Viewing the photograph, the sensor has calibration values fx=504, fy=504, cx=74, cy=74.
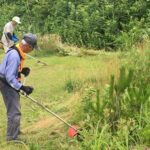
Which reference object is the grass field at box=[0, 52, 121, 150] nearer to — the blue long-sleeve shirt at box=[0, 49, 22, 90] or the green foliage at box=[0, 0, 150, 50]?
the blue long-sleeve shirt at box=[0, 49, 22, 90]

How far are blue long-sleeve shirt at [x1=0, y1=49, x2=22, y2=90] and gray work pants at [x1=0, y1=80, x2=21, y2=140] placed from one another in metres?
0.30

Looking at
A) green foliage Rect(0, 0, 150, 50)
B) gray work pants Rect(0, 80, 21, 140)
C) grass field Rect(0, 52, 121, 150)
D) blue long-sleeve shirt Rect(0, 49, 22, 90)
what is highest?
blue long-sleeve shirt Rect(0, 49, 22, 90)

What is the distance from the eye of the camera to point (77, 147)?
7145mm

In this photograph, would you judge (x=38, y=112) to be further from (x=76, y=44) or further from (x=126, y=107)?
(x=76, y=44)

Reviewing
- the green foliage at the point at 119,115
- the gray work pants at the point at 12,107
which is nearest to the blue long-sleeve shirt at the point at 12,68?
the gray work pants at the point at 12,107

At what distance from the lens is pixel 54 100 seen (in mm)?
11148

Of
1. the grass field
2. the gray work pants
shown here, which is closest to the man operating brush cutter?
the gray work pants

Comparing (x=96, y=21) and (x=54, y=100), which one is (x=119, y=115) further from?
(x=96, y=21)

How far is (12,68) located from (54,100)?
12.2 feet

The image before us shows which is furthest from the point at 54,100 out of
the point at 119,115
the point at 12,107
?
the point at 119,115

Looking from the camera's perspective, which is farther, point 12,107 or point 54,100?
Result: point 54,100

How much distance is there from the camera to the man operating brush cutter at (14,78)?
298 inches

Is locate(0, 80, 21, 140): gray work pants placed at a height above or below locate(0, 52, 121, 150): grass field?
above

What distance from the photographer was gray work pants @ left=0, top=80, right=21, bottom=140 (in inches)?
311
